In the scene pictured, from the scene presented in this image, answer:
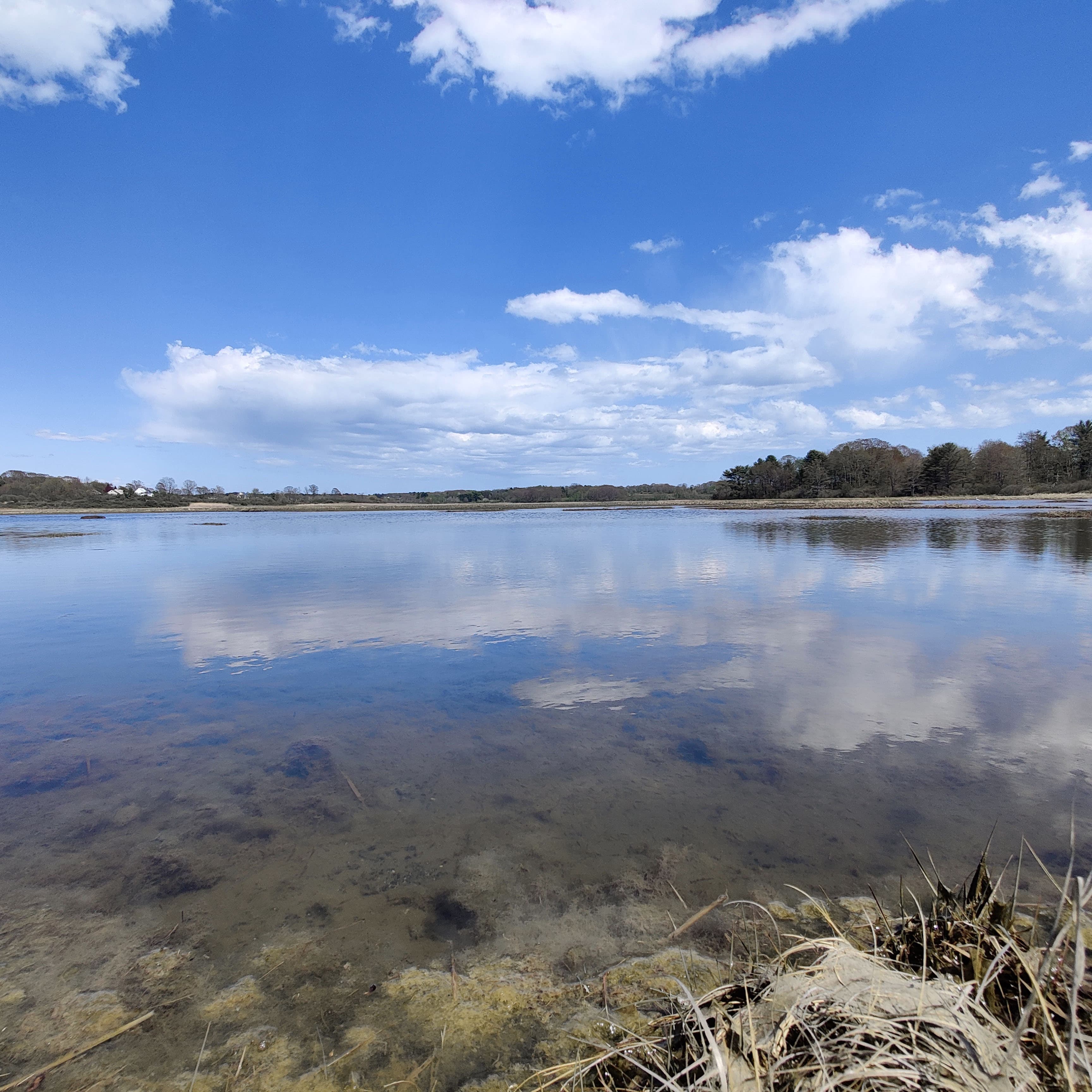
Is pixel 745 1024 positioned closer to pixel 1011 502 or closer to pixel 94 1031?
pixel 94 1031

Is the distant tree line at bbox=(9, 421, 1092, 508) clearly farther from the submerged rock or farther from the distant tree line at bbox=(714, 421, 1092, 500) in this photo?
the submerged rock

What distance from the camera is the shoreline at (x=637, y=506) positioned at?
68500mm

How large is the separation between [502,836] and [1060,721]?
5389 millimetres

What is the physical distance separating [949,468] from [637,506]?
53737mm

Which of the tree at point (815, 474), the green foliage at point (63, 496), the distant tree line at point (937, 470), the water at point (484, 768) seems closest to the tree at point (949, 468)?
the distant tree line at point (937, 470)

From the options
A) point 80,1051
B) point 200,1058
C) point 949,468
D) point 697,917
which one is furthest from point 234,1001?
point 949,468

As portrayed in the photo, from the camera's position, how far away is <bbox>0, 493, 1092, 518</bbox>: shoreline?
68.5m

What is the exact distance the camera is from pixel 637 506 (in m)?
120

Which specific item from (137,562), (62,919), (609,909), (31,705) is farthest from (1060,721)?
(137,562)

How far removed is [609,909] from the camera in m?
3.02

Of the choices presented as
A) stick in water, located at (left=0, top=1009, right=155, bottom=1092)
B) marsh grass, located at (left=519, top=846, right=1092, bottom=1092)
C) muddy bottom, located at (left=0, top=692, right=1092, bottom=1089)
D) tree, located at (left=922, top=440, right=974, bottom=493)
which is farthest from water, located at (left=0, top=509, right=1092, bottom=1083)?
tree, located at (left=922, top=440, right=974, bottom=493)

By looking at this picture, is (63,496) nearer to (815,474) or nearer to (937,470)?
(815,474)

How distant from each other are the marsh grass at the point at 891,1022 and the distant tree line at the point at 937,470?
100 metres

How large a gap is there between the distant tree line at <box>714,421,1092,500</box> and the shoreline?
4029mm
